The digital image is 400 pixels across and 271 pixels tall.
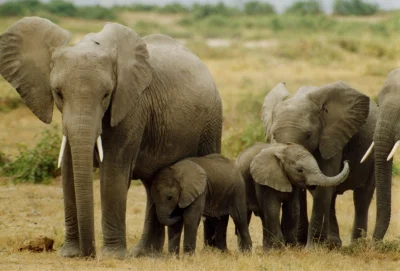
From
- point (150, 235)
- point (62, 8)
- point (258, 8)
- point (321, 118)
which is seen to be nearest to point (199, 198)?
point (150, 235)

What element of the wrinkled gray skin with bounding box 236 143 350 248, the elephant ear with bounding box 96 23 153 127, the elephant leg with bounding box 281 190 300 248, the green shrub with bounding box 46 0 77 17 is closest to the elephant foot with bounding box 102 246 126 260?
the elephant ear with bounding box 96 23 153 127

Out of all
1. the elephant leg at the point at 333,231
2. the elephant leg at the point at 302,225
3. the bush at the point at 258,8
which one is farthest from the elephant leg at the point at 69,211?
the bush at the point at 258,8

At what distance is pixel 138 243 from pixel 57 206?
276 centimetres

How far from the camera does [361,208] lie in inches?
429

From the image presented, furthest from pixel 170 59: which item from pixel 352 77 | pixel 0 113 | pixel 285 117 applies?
pixel 352 77

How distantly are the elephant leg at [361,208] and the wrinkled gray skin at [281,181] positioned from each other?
1181mm

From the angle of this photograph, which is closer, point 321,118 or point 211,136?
point 211,136

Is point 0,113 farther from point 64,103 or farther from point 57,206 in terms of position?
point 64,103

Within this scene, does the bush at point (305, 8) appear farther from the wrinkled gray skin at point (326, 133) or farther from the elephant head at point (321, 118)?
the elephant head at point (321, 118)

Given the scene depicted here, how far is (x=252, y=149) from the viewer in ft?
A: 33.5

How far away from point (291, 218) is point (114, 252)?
184 cm

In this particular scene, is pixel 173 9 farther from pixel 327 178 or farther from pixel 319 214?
pixel 327 178

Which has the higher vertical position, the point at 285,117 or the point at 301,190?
the point at 285,117

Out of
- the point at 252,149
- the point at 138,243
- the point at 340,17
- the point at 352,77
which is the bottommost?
the point at 340,17
